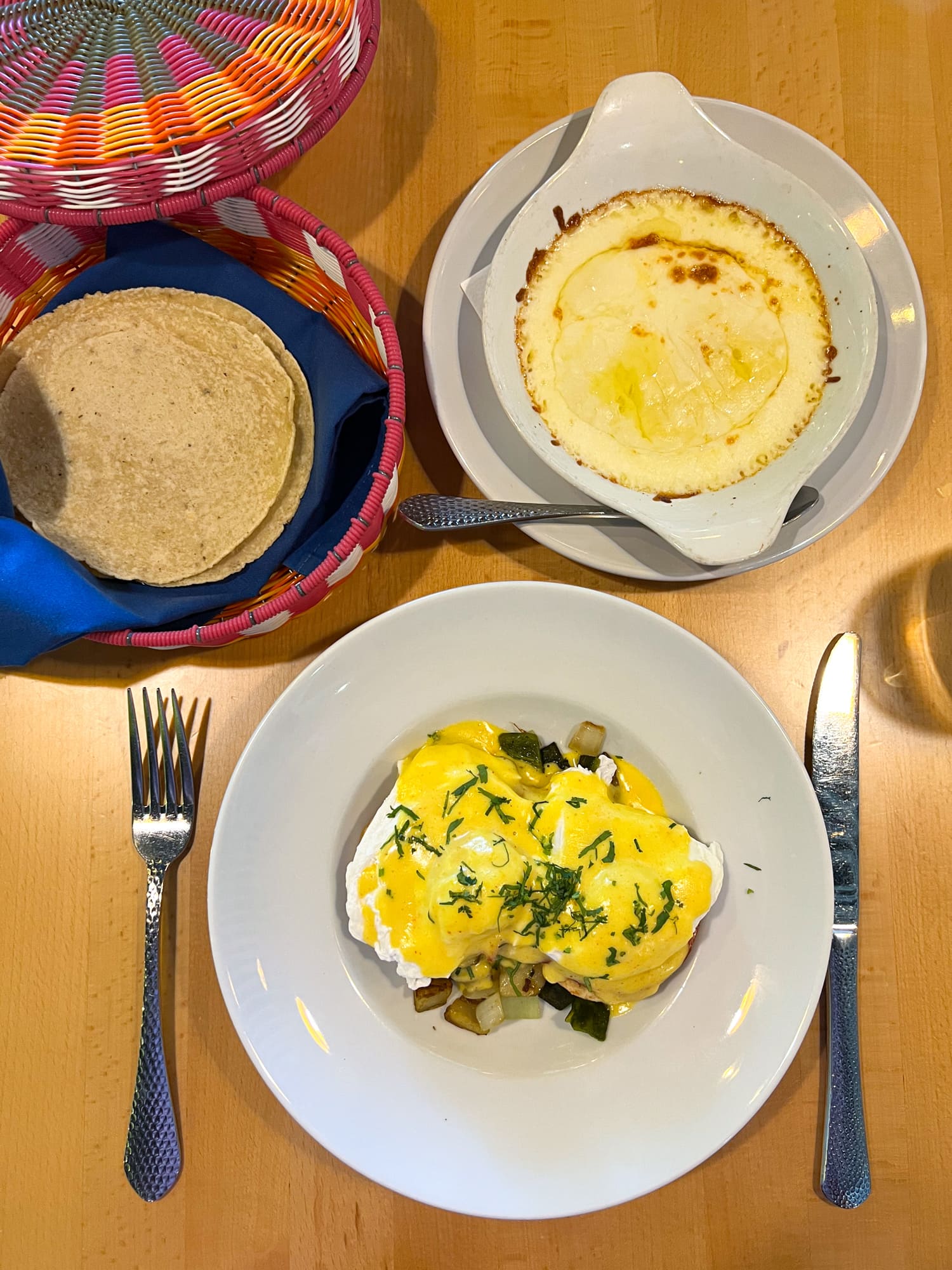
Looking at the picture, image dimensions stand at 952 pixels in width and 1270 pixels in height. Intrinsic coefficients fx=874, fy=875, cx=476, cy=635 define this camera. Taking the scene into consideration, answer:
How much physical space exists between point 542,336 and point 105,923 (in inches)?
52.2

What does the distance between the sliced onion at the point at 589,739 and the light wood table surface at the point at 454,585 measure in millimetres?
265

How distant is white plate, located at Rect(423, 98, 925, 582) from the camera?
1497mm

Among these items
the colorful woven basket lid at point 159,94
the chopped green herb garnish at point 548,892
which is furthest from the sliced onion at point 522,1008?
the colorful woven basket lid at point 159,94

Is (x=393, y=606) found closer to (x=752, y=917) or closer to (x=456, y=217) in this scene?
(x=456, y=217)

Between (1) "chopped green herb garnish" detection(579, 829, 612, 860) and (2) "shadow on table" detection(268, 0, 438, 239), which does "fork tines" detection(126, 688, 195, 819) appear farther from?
(2) "shadow on table" detection(268, 0, 438, 239)

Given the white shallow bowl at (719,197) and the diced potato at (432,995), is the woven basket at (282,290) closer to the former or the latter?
the white shallow bowl at (719,197)

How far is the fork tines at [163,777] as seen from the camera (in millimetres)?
1583

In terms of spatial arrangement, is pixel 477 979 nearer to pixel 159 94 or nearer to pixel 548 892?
pixel 548 892

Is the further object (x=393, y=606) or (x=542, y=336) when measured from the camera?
(x=393, y=606)

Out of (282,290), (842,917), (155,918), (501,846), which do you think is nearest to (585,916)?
(501,846)

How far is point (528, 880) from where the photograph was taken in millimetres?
1424

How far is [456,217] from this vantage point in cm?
152

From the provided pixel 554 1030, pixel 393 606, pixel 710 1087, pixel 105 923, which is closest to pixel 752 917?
pixel 710 1087

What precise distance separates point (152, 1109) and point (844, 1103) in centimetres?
123
